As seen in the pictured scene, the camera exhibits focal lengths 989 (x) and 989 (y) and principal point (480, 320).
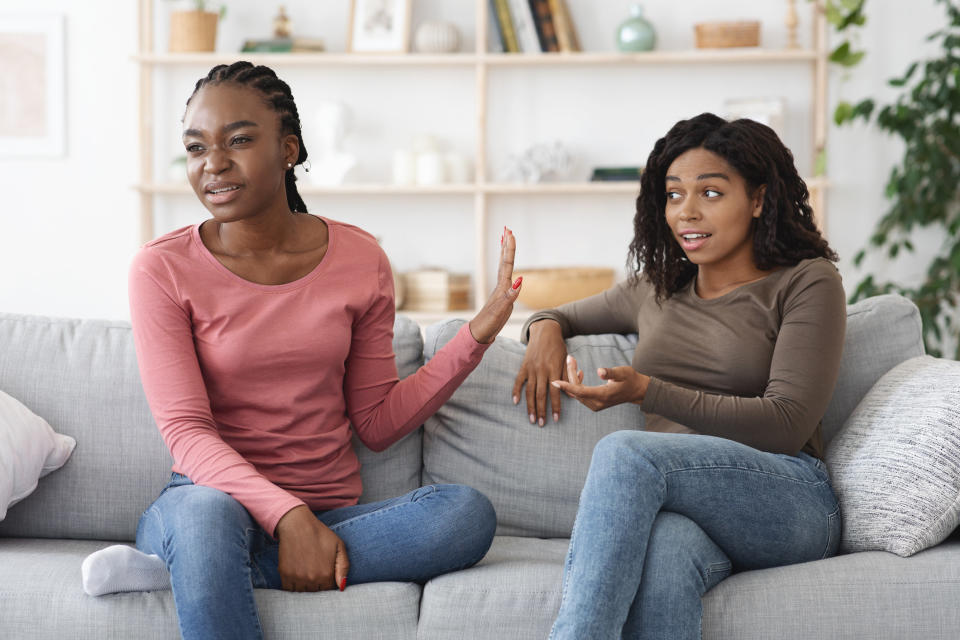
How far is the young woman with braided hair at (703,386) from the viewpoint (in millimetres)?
1346

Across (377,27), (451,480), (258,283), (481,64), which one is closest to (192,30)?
(377,27)

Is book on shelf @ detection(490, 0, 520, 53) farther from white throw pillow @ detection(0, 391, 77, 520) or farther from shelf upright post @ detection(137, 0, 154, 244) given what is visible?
white throw pillow @ detection(0, 391, 77, 520)

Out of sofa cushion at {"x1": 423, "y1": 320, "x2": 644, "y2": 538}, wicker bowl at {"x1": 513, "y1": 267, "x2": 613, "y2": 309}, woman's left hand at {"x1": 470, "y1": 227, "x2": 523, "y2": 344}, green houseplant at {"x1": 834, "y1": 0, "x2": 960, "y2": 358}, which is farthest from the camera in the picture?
wicker bowl at {"x1": 513, "y1": 267, "x2": 613, "y2": 309}

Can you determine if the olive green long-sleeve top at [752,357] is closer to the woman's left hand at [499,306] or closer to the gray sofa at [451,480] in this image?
the gray sofa at [451,480]

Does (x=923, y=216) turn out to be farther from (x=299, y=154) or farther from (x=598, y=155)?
(x=299, y=154)

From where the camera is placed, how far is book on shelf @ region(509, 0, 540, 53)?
12.1 feet

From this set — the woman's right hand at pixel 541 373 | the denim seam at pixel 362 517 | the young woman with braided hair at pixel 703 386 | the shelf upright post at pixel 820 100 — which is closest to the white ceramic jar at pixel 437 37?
the shelf upright post at pixel 820 100

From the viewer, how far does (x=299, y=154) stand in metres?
1.70

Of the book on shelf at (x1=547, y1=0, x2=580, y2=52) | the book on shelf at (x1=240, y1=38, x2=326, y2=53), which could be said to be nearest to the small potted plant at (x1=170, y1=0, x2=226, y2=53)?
the book on shelf at (x1=240, y1=38, x2=326, y2=53)

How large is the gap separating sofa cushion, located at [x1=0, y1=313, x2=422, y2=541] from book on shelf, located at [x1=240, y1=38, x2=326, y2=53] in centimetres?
213

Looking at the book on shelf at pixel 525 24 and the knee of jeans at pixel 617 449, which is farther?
the book on shelf at pixel 525 24

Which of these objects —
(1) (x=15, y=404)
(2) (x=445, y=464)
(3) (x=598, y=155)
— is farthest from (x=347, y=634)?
(3) (x=598, y=155)

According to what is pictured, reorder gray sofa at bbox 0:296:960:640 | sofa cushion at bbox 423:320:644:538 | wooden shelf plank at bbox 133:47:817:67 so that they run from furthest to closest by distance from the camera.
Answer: wooden shelf plank at bbox 133:47:817:67
sofa cushion at bbox 423:320:644:538
gray sofa at bbox 0:296:960:640

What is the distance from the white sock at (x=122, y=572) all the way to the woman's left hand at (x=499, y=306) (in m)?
0.62
